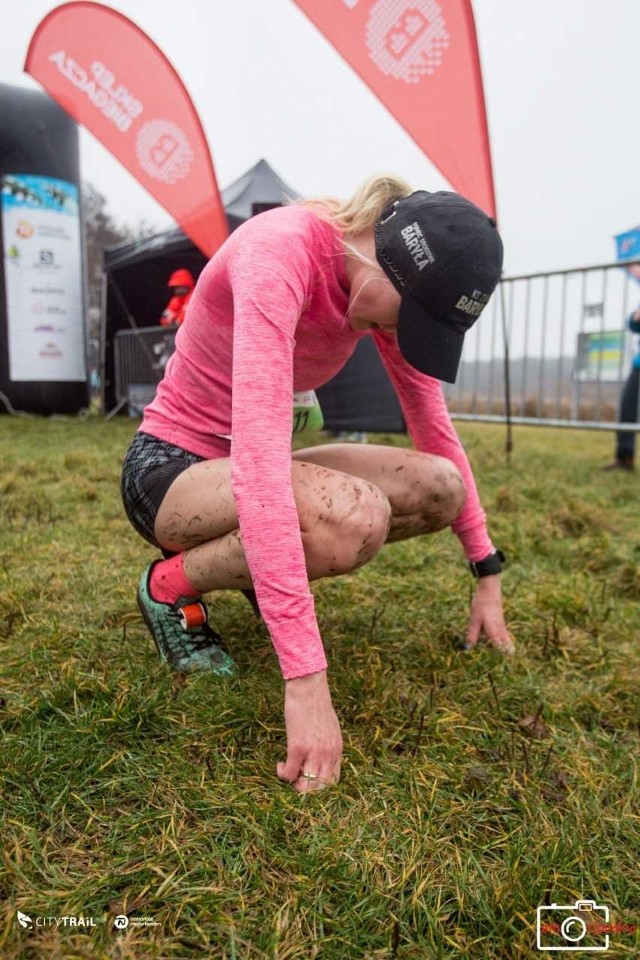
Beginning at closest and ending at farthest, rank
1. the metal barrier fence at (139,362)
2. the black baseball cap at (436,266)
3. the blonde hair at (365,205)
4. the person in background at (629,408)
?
the black baseball cap at (436,266)
the blonde hair at (365,205)
the person in background at (629,408)
the metal barrier fence at (139,362)

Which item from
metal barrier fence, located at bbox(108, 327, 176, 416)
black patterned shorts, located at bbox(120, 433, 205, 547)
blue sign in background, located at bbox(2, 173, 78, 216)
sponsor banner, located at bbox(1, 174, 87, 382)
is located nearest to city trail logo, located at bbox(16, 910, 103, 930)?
black patterned shorts, located at bbox(120, 433, 205, 547)

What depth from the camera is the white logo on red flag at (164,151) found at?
249 inches

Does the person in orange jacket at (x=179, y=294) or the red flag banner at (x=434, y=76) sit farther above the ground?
the red flag banner at (x=434, y=76)

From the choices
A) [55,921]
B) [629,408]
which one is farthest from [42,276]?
[55,921]

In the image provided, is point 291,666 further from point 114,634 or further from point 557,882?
point 114,634

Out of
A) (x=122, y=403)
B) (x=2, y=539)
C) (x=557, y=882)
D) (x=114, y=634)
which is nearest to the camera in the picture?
(x=557, y=882)

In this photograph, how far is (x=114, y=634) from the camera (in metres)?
1.84

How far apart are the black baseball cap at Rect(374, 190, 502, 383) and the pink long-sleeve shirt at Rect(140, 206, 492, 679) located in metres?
0.17

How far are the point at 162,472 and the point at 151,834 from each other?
831mm

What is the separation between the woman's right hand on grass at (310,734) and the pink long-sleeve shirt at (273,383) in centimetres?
3

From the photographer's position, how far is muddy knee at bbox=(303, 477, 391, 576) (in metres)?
1.50

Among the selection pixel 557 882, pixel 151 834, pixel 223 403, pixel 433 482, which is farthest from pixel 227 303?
pixel 557 882

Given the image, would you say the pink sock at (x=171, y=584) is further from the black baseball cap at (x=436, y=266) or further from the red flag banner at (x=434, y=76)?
the red flag banner at (x=434, y=76)

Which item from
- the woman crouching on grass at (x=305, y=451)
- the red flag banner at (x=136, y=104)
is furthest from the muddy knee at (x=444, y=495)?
the red flag banner at (x=136, y=104)
